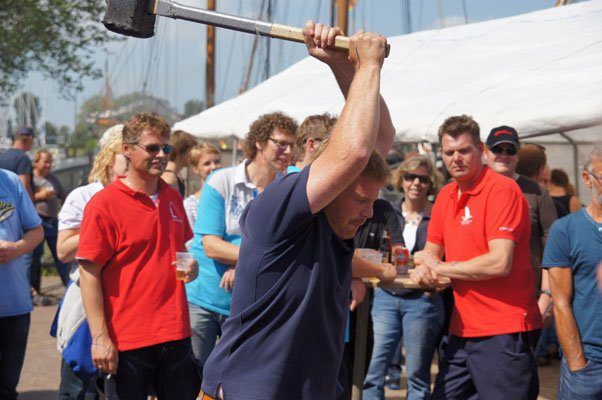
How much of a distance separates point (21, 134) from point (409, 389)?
282 inches

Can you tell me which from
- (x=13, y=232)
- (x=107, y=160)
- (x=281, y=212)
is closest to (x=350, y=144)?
(x=281, y=212)

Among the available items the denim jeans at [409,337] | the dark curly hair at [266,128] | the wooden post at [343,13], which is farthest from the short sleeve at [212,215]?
the wooden post at [343,13]

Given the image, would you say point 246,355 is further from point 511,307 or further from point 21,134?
point 21,134

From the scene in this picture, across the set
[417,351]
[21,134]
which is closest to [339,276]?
[417,351]

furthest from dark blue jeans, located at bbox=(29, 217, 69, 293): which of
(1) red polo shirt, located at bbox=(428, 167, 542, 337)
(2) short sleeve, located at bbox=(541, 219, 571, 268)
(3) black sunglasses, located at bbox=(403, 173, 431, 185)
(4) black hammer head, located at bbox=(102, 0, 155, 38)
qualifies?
(4) black hammer head, located at bbox=(102, 0, 155, 38)

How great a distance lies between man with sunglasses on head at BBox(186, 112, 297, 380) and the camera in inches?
202

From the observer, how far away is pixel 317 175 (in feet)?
8.51

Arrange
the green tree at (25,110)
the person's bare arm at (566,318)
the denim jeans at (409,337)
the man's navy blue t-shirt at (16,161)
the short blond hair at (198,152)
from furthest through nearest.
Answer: the green tree at (25,110), the man's navy blue t-shirt at (16,161), the short blond hair at (198,152), the denim jeans at (409,337), the person's bare arm at (566,318)

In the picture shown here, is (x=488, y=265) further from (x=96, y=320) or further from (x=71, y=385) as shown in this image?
(x=71, y=385)

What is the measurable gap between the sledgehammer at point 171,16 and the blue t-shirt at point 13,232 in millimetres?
2248

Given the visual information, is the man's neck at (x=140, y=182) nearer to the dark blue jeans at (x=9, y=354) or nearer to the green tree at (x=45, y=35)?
the dark blue jeans at (x=9, y=354)

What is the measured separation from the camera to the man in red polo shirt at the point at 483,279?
4773 millimetres

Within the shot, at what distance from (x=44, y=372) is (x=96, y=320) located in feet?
14.4

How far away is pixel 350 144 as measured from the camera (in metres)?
2.57
